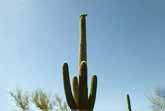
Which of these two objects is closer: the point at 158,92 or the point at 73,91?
the point at 73,91

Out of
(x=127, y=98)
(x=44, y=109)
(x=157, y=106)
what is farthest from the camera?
→ (x=157, y=106)

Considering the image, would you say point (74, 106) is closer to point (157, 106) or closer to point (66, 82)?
point (66, 82)

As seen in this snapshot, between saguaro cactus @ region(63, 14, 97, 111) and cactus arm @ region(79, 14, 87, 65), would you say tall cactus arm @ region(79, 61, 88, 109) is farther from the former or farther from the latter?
cactus arm @ region(79, 14, 87, 65)

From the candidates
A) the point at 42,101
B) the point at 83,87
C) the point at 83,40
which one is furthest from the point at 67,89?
the point at 42,101

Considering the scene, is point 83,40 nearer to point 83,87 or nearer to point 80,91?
point 83,87

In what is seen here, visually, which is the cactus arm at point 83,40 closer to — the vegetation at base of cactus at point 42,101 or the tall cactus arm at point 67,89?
the tall cactus arm at point 67,89

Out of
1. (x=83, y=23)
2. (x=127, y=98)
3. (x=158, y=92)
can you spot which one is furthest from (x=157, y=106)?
(x=83, y=23)

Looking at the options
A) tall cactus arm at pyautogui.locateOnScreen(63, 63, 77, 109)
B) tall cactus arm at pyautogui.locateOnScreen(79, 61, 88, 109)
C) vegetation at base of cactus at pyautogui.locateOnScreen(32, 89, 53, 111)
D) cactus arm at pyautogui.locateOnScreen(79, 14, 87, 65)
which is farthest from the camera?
vegetation at base of cactus at pyautogui.locateOnScreen(32, 89, 53, 111)

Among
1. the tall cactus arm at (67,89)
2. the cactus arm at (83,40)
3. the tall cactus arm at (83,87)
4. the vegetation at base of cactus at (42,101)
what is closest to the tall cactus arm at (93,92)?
the tall cactus arm at (83,87)

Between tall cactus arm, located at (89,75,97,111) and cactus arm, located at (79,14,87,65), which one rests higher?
cactus arm, located at (79,14,87,65)

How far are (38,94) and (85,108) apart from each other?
14419 millimetres

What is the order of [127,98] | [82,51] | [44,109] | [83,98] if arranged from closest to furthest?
[83,98]
[82,51]
[127,98]
[44,109]

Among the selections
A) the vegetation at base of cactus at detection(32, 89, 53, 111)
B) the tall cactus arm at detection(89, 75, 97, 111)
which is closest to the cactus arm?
the tall cactus arm at detection(89, 75, 97, 111)

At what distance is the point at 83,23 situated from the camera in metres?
12.5
